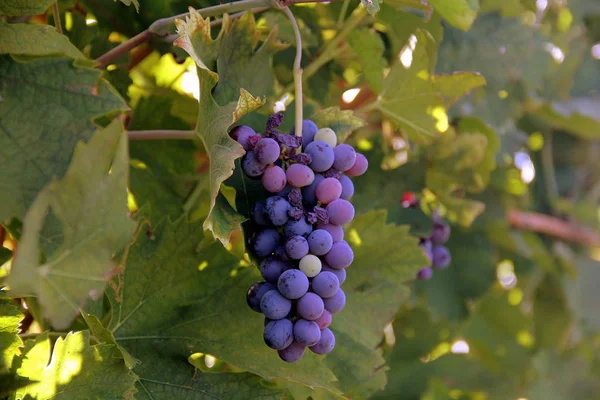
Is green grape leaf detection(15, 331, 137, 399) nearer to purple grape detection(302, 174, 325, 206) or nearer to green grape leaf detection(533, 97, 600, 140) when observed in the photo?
purple grape detection(302, 174, 325, 206)

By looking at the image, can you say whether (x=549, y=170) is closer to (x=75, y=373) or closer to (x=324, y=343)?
(x=324, y=343)

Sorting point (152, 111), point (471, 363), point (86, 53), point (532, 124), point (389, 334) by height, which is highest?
point (86, 53)

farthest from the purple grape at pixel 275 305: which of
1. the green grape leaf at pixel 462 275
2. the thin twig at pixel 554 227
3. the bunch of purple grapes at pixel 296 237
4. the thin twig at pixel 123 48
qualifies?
the thin twig at pixel 554 227

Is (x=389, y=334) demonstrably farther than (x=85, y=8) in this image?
Yes

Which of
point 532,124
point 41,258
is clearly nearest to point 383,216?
point 41,258

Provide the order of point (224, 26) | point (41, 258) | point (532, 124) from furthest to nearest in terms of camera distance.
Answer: point (532, 124) < point (224, 26) < point (41, 258)

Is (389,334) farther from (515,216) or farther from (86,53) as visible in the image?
(86,53)

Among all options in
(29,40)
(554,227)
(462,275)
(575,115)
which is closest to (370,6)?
(29,40)

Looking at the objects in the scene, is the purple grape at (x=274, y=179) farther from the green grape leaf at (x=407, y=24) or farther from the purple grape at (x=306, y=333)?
the green grape leaf at (x=407, y=24)
